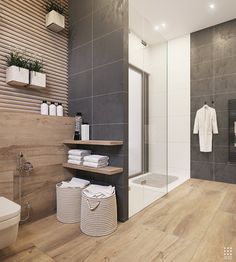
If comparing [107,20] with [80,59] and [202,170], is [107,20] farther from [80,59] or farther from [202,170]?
[202,170]

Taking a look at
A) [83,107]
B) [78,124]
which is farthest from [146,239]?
[83,107]

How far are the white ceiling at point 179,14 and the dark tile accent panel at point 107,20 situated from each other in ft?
1.79

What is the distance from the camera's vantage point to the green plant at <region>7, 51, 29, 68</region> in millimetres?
2101

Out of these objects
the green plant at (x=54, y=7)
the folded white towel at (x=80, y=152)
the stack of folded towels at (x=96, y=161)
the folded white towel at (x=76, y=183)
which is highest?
the green plant at (x=54, y=7)

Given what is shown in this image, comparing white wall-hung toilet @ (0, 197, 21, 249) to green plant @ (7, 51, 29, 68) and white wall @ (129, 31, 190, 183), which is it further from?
white wall @ (129, 31, 190, 183)

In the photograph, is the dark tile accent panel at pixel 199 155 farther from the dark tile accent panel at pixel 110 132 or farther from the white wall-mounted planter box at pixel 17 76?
the white wall-mounted planter box at pixel 17 76

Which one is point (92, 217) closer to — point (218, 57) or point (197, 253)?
point (197, 253)

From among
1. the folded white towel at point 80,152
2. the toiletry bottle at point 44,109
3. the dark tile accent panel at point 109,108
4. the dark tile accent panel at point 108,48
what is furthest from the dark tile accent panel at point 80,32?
the folded white towel at point 80,152

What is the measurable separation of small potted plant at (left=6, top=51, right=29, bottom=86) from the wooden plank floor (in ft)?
5.09

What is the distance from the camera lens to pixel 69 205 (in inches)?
82.4

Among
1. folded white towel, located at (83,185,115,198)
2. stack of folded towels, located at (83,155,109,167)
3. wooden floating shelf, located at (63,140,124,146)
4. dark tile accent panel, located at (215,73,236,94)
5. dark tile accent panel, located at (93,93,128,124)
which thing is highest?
dark tile accent panel, located at (215,73,236,94)

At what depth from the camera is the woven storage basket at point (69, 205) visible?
82.4 inches

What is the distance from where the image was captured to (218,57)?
12.5 feet

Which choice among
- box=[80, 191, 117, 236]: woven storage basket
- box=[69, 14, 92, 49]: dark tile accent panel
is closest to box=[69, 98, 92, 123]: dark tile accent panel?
box=[69, 14, 92, 49]: dark tile accent panel
